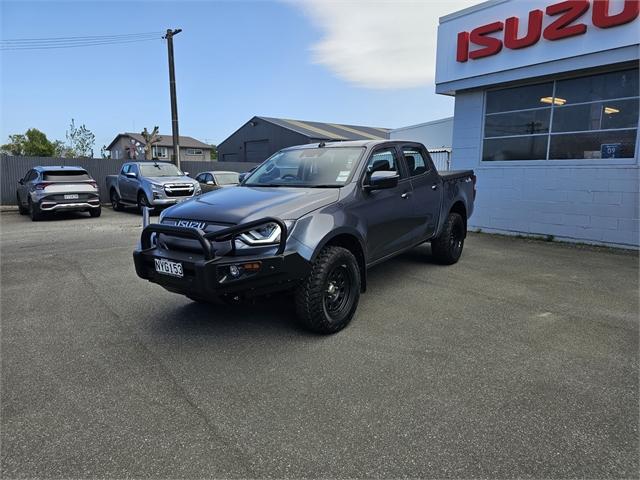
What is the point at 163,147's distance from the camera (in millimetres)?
56844

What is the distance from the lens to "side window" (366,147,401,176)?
181 inches

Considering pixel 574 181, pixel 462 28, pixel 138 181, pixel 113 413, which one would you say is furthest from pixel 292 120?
pixel 113 413

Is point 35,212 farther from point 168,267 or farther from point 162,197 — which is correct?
point 168,267

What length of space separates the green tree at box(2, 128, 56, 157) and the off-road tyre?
50422 mm

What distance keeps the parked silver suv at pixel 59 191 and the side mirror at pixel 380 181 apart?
10958 mm

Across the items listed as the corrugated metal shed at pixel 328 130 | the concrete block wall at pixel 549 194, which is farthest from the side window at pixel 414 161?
the corrugated metal shed at pixel 328 130

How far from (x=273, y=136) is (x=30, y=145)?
30.4 meters

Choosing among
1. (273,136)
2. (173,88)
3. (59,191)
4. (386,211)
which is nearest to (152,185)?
(59,191)

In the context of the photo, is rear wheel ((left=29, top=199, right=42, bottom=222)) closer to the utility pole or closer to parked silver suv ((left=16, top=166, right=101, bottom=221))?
parked silver suv ((left=16, top=166, right=101, bottom=221))

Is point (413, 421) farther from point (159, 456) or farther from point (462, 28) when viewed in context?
point (462, 28)

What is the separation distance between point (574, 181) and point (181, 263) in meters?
8.04

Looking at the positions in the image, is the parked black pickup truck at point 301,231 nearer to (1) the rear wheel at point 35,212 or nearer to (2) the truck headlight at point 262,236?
(2) the truck headlight at point 262,236

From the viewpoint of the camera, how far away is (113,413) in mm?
2635

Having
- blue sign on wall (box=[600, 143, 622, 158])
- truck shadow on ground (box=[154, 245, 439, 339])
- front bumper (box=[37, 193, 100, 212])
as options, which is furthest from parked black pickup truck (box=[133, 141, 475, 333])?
front bumper (box=[37, 193, 100, 212])
